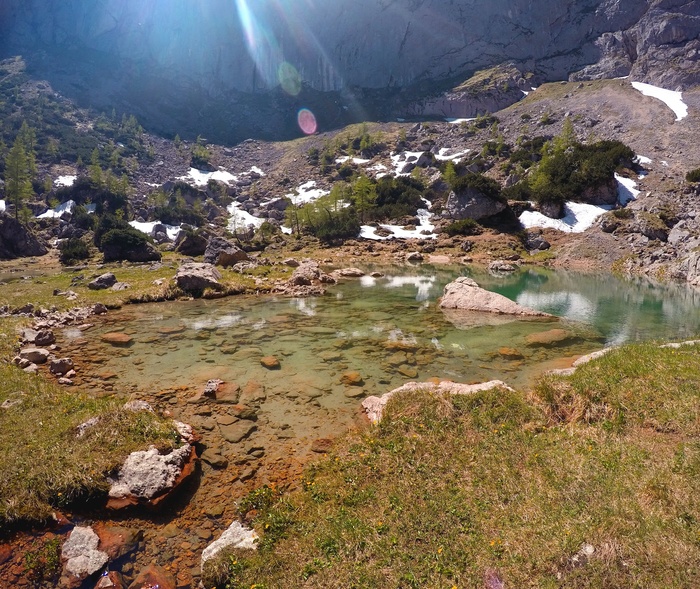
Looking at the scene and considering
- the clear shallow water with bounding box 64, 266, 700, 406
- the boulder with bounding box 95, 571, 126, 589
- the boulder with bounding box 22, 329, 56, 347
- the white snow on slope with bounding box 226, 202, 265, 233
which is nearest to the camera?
the boulder with bounding box 95, 571, 126, 589

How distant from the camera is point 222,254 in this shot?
43.0 metres

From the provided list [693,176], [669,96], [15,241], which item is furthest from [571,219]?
[15,241]

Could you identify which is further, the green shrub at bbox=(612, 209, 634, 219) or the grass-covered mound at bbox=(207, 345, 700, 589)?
the green shrub at bbox=(612, 209, 634, 219)

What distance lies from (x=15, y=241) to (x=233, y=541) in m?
75.1

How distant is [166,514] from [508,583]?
6084 millimetres

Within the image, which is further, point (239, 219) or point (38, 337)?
point (239, 219)

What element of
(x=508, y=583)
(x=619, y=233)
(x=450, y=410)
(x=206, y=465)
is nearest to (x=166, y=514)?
(x=206, y=465)

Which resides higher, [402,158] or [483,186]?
[483,186]

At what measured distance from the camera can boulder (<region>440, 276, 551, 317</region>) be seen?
77.5 ft

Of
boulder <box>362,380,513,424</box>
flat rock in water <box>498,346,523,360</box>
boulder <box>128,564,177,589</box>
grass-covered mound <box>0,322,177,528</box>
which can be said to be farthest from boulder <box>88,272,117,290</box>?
flat rock in water <box>498,346,523,360</box>

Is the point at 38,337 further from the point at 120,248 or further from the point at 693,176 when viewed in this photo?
the point at 693,176

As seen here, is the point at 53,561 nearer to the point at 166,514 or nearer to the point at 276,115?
the point at 166,514

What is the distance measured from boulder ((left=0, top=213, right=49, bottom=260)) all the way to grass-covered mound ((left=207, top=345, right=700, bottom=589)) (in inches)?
2882

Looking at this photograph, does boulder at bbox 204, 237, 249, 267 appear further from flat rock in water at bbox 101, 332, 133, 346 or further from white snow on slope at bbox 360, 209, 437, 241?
white snow on slope at bbox 360, 209, 437, 241
